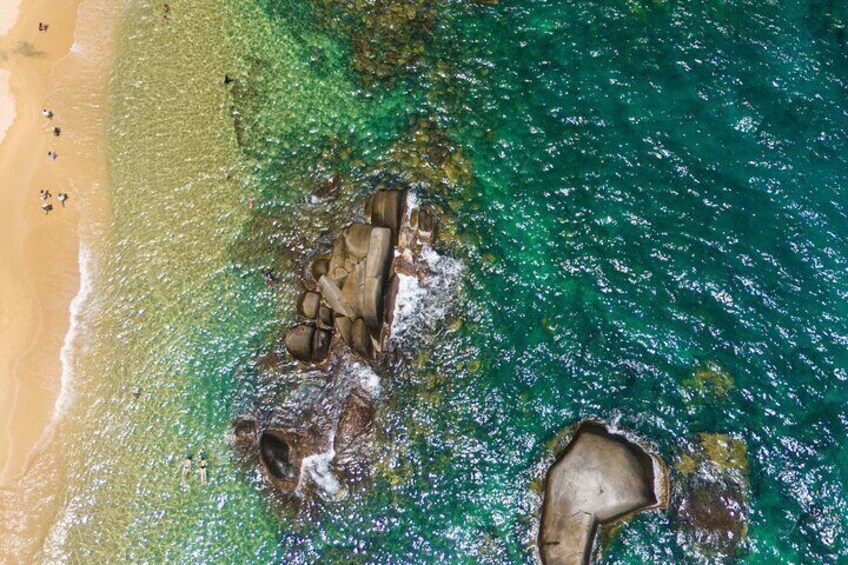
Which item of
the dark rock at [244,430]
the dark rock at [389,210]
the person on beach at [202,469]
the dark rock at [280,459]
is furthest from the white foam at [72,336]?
the dark rock at [389,210]

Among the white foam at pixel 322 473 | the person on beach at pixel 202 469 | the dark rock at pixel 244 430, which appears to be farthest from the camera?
the dark rock at pixel 244 430

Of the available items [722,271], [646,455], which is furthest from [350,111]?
[646,455]

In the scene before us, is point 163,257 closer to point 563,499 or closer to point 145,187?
point 145,187

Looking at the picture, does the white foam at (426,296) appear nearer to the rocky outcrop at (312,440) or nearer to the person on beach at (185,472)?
the rocky outcrop at (312,440)

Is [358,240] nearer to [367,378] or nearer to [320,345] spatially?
[320,345]

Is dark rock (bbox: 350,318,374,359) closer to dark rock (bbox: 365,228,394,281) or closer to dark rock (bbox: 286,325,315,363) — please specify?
dark rock (bbox: 286,325,315,363)

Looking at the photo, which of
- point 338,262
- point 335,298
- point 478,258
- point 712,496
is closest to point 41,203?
point 338,262
